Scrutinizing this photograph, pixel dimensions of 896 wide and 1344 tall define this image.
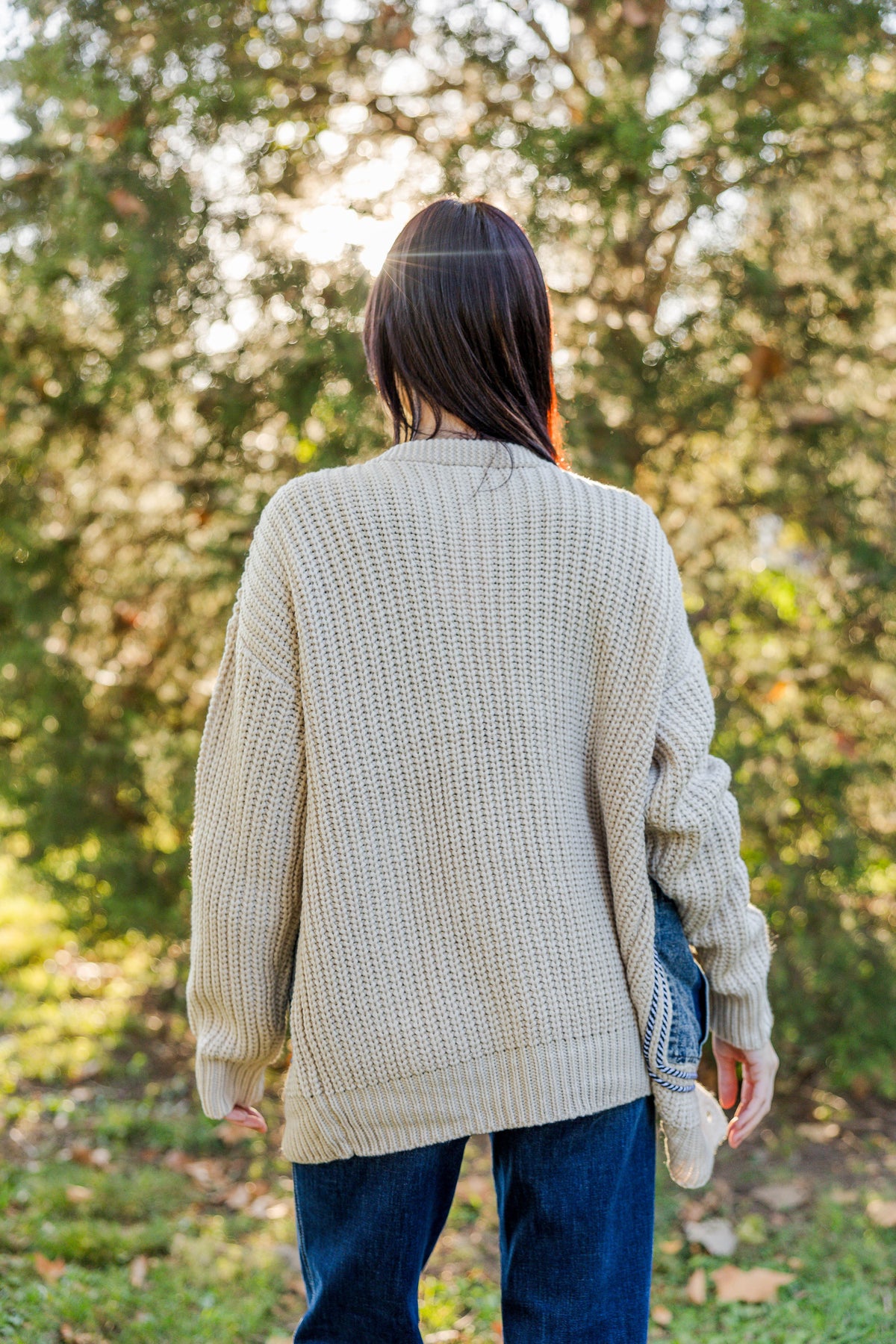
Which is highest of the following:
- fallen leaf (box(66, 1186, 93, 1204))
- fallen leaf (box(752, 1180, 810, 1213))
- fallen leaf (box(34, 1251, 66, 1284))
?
fallen leaf (box(34, 1251, 66, 1284))

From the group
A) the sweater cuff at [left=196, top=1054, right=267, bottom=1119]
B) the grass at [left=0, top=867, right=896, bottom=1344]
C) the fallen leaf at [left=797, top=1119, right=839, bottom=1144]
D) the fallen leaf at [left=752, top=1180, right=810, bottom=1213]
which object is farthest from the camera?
the fallen leaf at [left=797, top=1119, right=839, bottom=1144]

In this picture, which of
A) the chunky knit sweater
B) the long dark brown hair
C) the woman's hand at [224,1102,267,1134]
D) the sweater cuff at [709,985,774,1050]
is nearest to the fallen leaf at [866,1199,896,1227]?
the sweater cuff at [709,985,774,1050]

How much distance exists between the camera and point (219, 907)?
1485 mm

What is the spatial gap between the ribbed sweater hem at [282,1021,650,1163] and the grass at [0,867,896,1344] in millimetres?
1371

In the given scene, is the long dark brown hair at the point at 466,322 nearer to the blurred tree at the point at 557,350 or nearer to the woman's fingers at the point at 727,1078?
the woman's fingers at the point at 727,1078

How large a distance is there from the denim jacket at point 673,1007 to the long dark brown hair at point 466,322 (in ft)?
2.20

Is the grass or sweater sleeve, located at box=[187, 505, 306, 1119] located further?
the grass

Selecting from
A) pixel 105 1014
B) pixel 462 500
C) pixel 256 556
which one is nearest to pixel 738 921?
pixel 462 500

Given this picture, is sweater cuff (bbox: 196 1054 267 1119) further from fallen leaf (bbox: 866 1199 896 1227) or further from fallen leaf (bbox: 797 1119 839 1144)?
fallen leaf (bbox: 797 1119 839 1144)

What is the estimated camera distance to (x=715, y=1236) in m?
2.88

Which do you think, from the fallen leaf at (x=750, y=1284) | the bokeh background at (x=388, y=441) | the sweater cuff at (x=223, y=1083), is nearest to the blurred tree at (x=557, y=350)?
the bokeh background at (x=388, y=441)

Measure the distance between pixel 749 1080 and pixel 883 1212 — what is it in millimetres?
1608

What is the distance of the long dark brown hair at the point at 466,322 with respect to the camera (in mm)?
1452

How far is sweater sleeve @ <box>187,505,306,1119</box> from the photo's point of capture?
1449 millimetres
